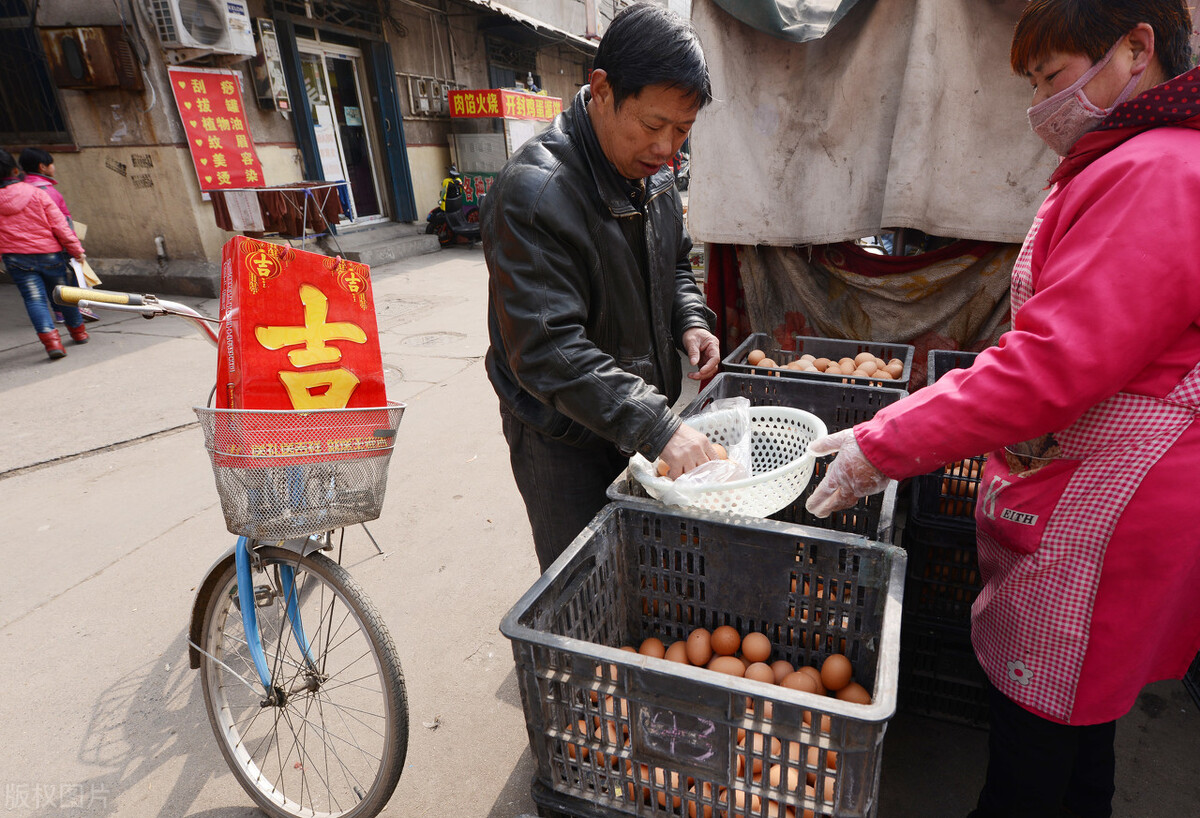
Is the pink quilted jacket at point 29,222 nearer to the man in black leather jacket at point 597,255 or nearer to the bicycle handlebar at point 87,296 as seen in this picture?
the bicycle handlebar at point 87,296

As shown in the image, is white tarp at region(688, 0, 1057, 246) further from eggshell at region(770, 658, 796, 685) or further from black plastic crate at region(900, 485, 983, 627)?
eggshell at region(770, 658, 796, 685)

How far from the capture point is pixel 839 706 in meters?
1.01

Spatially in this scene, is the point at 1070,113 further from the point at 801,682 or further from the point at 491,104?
the point at 491,104

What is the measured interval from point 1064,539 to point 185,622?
339 centimetres

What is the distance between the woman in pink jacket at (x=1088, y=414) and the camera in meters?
1.19

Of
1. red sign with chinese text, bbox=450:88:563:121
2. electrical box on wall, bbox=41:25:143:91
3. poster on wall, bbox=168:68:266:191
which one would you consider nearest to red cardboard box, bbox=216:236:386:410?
poster on wall, bbox=168:68:266:191

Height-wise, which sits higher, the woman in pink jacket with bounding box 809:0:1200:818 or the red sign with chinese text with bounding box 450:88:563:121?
the red sign with chinese text with bounding box 450:88:563:121

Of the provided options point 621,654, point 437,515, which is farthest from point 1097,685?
point 437,515

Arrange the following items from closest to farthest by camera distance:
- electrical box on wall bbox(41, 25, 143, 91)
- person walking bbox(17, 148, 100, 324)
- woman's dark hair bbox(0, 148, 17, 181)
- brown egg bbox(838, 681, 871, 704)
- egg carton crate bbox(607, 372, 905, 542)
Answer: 1. brown egg bbox(838, 681, 871, 704)
2. egg carton crate bbox(607, 372, 905, 542)
3. woman's dark hair bbox(0, 148, 17, 181)
4. person walking bbox(17, 148, 100, 324)
5. electrical box on wall bbox(41, 25, 143, 91)

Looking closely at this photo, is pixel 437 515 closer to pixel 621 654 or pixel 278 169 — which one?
pixel 621 654

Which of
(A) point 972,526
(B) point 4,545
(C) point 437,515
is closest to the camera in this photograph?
(A) point 972,526

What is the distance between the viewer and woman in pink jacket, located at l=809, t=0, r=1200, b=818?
1191 mm

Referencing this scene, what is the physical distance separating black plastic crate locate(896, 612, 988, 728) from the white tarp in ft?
7.89

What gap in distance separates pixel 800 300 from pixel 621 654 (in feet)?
12.6
